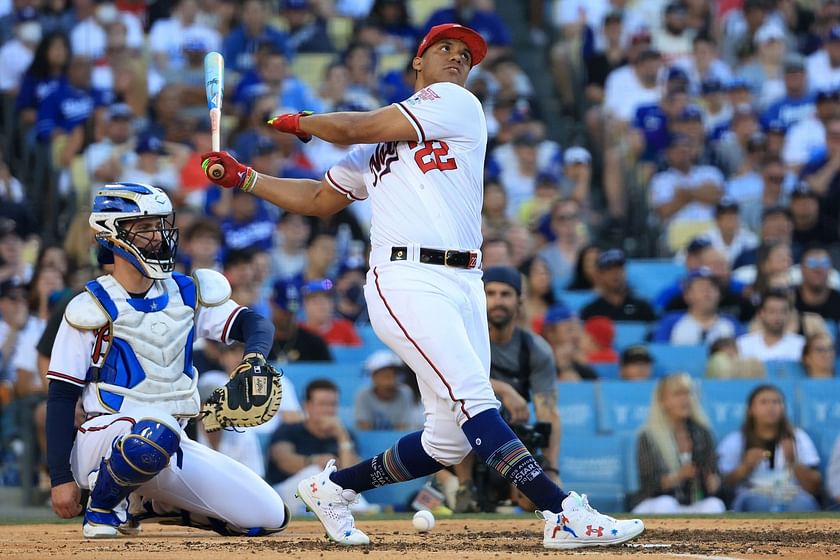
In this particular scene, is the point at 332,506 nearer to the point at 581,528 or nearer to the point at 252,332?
the point at 252,332

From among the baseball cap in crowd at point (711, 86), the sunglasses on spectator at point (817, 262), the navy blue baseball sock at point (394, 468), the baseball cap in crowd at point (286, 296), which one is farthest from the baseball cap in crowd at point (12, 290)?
the baseball cap in crowd at point (711, 86)

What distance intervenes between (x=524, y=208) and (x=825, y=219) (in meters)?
2.45

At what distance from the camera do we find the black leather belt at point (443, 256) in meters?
5.24

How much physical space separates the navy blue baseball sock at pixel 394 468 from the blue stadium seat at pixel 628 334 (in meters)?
4.91

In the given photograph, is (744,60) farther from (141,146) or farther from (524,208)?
(141,146)

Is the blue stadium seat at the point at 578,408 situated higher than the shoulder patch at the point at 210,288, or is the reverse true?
the shoulder patch at the point at 210,288

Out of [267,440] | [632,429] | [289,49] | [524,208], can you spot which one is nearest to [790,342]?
[632,429]

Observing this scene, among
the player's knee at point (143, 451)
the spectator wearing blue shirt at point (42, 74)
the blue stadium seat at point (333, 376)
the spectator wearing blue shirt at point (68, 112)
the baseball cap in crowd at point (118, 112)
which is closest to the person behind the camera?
the player's knee at point (143, 451)

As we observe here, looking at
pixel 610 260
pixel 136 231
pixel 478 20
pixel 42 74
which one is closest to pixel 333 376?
pixel 610 260

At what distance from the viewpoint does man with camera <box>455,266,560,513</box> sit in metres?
7.36

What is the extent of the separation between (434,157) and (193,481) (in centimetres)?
161

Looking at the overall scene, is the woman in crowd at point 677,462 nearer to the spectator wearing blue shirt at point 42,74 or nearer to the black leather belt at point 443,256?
the black leather belt at point 443,256

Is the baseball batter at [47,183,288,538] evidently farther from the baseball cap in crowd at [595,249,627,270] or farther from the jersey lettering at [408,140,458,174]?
the baseball cap in crowd at [595,249,627,270]

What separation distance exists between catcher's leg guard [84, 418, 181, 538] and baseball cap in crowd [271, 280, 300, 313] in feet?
14.5
